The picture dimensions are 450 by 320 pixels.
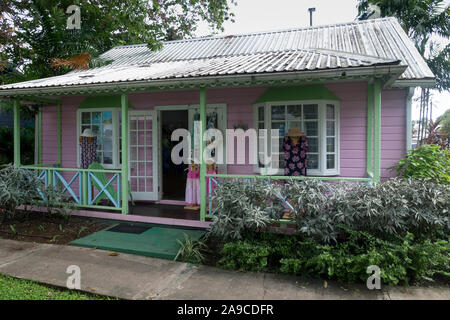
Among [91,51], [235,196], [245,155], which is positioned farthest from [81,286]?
[91,51]

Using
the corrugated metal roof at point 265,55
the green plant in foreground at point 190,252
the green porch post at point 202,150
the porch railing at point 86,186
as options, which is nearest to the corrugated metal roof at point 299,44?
the corrugated metal roof at point 265,55

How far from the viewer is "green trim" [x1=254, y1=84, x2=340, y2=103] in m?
6.00

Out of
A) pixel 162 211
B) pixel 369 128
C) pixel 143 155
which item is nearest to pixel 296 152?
pixel 369 128

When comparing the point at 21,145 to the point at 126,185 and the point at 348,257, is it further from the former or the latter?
the point at 348,257

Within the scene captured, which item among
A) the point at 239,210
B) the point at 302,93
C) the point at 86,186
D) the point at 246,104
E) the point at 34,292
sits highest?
the point at 302,93

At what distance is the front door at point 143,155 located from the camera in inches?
291

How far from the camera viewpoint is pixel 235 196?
14.9ft

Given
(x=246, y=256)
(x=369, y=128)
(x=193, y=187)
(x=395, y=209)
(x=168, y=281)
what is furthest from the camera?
(x=193, y=187)

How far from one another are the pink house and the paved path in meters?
1.48

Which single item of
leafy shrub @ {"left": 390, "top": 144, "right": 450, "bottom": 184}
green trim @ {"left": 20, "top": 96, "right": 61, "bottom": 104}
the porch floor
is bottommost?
the porch floor

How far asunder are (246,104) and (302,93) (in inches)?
46.6

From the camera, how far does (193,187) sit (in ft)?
22.5

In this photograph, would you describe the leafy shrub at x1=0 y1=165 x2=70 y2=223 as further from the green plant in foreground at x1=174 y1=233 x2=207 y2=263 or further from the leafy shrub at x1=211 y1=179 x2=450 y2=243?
the leafy shrub at x1=211 y1=179 x2=450 y2=243

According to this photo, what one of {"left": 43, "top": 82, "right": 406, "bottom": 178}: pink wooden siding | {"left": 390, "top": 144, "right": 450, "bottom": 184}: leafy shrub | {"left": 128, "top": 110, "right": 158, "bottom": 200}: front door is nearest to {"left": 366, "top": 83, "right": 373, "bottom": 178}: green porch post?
{"left": 43, "top": 82, "right": 406, "bottom": 178}: pink wooden siding
